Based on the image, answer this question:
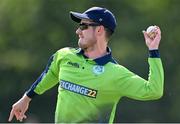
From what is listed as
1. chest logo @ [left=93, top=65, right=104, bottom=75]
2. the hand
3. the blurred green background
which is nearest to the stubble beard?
chest logo @ [left=93, top=65, right=104, bottom=75]

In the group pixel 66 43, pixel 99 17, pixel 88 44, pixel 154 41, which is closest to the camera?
pixel 154 41

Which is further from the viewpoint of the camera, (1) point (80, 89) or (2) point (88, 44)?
(2) point (88, 44)

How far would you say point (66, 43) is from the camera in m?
24.3

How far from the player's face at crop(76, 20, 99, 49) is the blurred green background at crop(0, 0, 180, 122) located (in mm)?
13324

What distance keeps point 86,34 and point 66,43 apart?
1532 centimetres

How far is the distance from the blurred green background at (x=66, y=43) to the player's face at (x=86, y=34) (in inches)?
525

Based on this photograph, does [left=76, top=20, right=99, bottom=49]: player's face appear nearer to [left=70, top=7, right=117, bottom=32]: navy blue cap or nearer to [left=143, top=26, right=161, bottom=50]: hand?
[left=70, top=7, right=117, bottom=32]: navy blue cap

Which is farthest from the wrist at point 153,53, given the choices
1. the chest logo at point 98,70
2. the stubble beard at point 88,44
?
the stubble beard at point 88,44

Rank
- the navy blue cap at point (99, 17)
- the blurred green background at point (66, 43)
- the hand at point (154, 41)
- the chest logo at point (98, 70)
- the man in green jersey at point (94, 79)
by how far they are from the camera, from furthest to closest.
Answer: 1. the blurred green background at point (66, 43)
2. the navy blue cap at point (99, 17)
3. the chest logo at point (98, 70)
4. the man in green jersey at point (94, 79)
5. the hand at point (154, 41)

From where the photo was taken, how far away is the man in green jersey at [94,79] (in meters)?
8.68

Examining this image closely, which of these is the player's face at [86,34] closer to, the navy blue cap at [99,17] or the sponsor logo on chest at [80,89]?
the navy blue cap at [99,17]

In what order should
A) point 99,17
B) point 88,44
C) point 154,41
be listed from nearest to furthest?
point 154,41, point 88,44, point 99,17

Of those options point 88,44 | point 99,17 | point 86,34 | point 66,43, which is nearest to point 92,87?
point 88,44

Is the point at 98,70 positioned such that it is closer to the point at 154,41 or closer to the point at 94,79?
the point at 94,79
